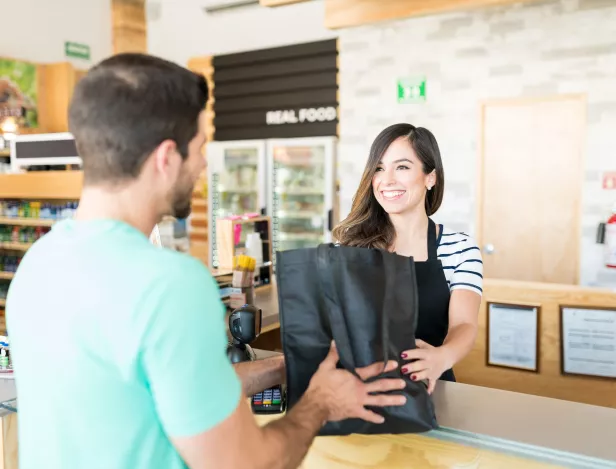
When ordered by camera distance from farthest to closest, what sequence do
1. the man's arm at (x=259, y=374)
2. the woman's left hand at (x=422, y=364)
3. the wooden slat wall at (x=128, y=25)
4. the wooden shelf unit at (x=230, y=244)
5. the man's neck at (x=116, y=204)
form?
1. the wooden slat wall at (x=128, y=25)
2. the wooden shelf unit at (x=230, y=244)
3. the man's arm at (x=259, y=374)
4. the woman's left hand at (x=422, y=364)
5. the man's neck at (x=116, y=204)

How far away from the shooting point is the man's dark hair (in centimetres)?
89

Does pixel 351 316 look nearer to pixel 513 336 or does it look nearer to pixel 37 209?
pixel 513 336

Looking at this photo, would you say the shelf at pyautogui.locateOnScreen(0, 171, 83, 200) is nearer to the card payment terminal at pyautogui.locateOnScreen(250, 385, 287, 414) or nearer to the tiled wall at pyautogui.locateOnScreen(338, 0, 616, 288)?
the tiled wall at pyautogui.locateOnScreen(338, 0, 616, 288)

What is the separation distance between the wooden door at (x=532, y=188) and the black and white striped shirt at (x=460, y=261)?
310cm

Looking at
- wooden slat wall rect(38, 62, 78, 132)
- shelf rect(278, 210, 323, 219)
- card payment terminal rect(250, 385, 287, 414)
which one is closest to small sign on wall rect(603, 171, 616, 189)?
shelf rect(278, 210, 323, 219)

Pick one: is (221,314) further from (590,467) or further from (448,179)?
(448,179)

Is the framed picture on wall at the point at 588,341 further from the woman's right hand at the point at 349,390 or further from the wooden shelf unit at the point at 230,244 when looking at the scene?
the woman's right hand at the point at 349,390

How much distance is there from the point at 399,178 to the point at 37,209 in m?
4.05

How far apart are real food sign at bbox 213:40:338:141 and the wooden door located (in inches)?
75.5

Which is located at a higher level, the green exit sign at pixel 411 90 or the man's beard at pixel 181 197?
the green exit sign at pixel 411 90

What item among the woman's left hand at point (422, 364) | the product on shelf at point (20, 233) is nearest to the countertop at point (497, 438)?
the woman's left hand at point (422, 364)

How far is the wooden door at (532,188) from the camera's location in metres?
4.80

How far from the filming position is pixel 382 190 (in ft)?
6.91

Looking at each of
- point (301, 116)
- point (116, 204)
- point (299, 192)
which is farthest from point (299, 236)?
point (116, 204)
